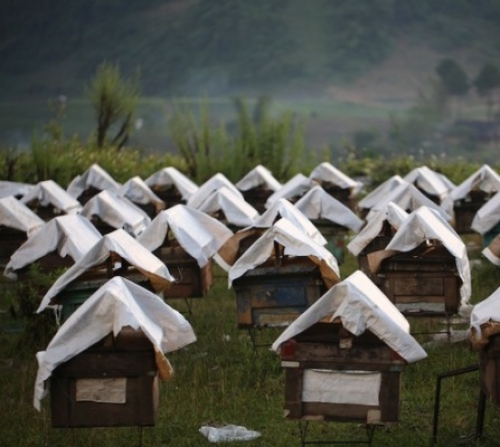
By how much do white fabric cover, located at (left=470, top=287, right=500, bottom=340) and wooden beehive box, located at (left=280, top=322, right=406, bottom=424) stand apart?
0.49 m

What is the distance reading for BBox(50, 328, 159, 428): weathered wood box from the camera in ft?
24.9

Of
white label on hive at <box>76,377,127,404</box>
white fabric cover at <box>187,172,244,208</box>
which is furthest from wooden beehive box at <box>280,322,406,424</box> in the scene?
white fabric cover at <box>187,172,244,208</box>

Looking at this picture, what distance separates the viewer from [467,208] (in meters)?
17.2

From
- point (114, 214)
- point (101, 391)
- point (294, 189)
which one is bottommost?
point (101, 391)

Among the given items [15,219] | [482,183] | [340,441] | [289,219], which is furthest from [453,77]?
[340,441]

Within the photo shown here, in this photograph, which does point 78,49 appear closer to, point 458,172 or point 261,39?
point 261,39

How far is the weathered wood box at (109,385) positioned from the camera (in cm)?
759

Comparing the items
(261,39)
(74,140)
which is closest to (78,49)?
(261,39)

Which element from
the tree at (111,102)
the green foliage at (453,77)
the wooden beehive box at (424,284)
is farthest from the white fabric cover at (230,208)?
the green foliage at (453,77)

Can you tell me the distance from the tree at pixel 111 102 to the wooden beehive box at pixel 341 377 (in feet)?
68.0

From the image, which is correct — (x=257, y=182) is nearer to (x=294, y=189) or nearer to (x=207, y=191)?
(x=294, y=189)

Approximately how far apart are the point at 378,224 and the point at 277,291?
2774mm

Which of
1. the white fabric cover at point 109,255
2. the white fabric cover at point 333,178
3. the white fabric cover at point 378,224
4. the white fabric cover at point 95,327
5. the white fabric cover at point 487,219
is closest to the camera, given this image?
the white fabric cover at point 95,327

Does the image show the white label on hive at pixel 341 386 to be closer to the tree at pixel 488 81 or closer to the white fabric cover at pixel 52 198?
the white fabric cover at pixel 52 198
